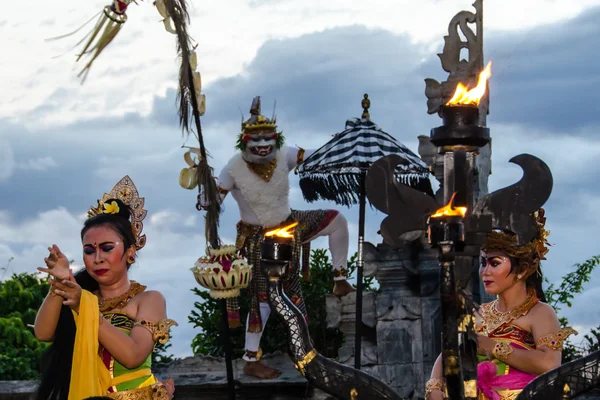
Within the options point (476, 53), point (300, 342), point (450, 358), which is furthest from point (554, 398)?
point (476, 53)

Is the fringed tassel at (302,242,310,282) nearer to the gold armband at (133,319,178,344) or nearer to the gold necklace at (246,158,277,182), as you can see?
the gold necklace at (246,158,277,182)

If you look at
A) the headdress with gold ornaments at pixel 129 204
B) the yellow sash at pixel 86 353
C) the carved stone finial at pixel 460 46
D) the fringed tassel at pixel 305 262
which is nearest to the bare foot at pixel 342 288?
the fringed tassel at pixel 305 262

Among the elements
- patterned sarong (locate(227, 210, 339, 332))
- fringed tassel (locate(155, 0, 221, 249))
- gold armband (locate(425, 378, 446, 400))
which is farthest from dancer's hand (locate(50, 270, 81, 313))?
patterned sarong (locate(227, 210, 339, 332))

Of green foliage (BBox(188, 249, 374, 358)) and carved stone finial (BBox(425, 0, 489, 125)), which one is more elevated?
carved stone finial (BBox(425, 0, 489, 125))

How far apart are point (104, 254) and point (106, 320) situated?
→ 0.39 m

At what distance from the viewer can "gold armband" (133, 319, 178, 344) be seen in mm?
5934

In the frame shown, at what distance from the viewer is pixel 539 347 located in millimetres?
5875

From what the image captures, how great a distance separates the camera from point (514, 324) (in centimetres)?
603

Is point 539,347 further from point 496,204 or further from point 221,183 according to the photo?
point 221,183

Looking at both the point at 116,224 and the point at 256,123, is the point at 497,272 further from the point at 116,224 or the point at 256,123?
the point at 256,123

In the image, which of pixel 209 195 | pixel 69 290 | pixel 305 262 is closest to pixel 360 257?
pixel 305 262

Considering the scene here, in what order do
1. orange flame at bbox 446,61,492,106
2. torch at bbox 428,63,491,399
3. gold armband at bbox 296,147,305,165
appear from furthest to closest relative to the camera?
gold armband at bbox 296,147,305,165, orange flame at bbox 446,61,492,106, torch at bbox 428,63,491,399

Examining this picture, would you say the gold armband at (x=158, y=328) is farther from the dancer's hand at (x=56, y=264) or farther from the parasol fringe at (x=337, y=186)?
the parasol fringe at (x=337, y=186)

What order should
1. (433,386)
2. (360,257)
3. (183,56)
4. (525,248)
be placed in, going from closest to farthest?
(433,386)
(525,248)
(183,56)
(360,257)
